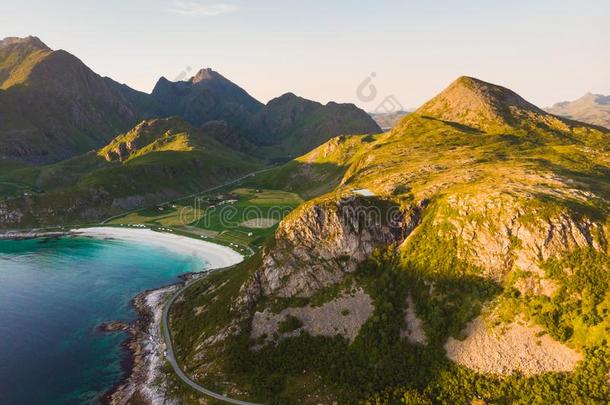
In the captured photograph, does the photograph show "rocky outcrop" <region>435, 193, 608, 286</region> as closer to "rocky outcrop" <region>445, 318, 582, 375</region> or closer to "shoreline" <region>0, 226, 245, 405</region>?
"rocky outcrop" <region>445, 318, 582, 375</region>

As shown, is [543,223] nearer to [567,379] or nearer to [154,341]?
[567,379]

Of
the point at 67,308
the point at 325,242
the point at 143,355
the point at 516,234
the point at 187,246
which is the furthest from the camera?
the point at 187,246

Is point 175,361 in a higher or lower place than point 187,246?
lower

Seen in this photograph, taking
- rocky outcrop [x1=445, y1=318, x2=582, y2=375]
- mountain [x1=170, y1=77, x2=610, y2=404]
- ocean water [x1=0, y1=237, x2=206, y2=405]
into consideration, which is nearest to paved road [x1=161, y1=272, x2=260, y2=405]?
mountain [x1=170, y1=77, x2=610, y2=404]

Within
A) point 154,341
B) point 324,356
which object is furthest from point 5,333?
point 324,356

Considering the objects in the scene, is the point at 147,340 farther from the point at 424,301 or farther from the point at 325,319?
the point at 424,301

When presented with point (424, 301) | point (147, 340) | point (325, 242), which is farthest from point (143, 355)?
point (424, 301)

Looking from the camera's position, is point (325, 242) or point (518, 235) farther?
point (325, 242)
